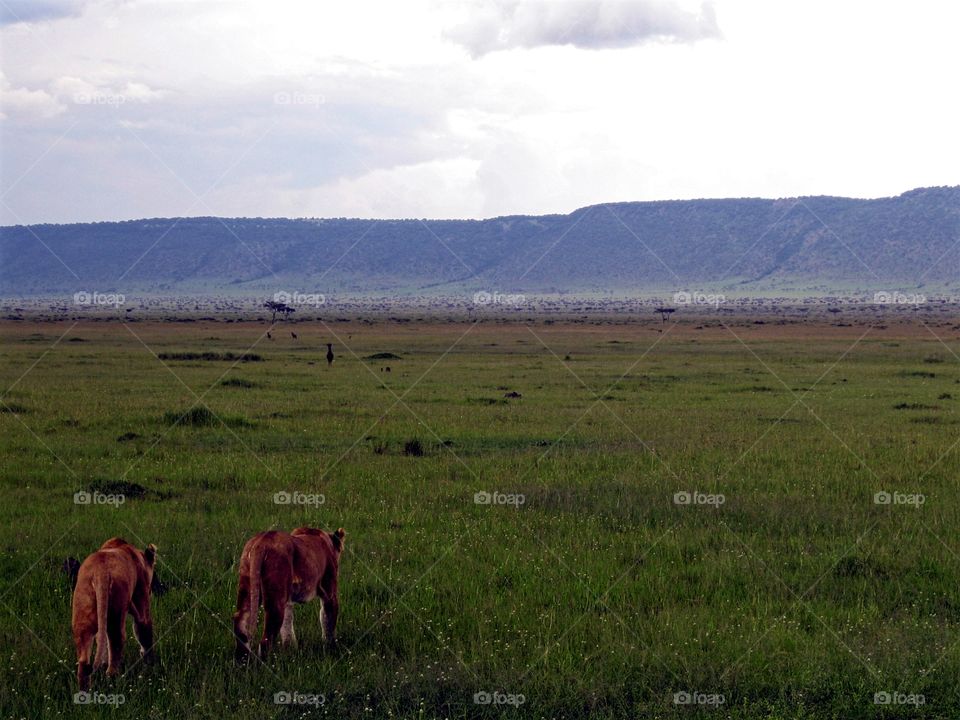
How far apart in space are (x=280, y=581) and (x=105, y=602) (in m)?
1.21

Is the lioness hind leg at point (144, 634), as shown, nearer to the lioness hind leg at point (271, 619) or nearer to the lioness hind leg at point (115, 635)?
the lioness hind leg at point (115, 635)

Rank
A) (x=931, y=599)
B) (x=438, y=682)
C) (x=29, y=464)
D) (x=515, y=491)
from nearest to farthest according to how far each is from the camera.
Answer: (x=438, y=682) < (x=931, y=599) < (x=515, y=491) < (x=29, y=464)

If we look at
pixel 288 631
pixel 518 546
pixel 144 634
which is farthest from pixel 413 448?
pixel 144 634

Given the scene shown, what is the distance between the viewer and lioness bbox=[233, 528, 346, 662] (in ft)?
23.1

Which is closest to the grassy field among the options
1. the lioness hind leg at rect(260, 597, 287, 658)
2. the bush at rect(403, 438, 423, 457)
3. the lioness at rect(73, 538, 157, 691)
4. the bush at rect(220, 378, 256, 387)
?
the bush at rect(403, 438, 423, 457)

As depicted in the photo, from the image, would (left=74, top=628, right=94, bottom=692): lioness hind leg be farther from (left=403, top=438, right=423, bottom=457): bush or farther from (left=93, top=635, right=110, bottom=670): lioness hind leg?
(left=403, top=438, right=423, bottom=457): bush

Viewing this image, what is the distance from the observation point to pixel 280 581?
7.13 metres

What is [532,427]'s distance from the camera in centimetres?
2233

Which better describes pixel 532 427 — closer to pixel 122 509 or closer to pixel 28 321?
pixel 122 509

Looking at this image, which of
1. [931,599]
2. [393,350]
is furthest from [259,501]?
[393,350]

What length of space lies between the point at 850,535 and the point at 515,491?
4.82 metres

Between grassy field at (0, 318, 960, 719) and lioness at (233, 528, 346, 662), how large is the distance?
416 mm

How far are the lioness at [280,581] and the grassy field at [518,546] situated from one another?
1.36 feet

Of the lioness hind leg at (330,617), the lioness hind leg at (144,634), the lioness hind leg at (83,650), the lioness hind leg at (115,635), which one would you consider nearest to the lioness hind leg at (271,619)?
the lioness hind leg at (330,617)
